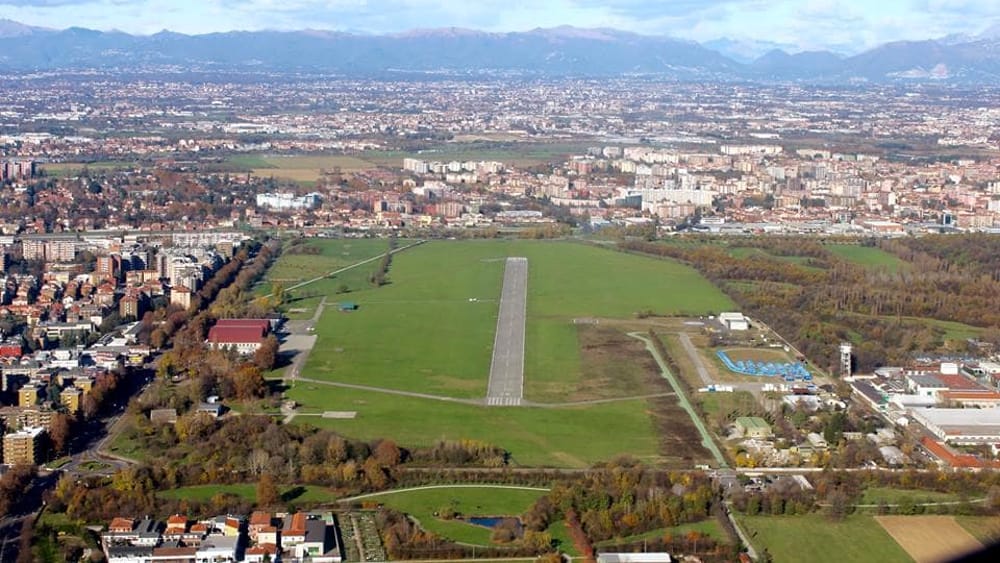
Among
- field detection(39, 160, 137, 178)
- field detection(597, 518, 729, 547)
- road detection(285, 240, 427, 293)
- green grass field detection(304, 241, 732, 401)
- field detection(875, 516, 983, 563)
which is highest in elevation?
field detection(875, 516, 983, 563)

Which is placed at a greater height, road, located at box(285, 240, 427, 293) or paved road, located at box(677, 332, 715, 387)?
paved road, located at box(677, 332, 715, 387)

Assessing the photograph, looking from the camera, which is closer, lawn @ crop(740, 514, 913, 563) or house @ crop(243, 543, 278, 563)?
house @ crop(243, 543, 278, 563)

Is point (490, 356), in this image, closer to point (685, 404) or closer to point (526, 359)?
point (526, 359)

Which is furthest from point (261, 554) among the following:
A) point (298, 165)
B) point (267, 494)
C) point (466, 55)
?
point (466, 55)

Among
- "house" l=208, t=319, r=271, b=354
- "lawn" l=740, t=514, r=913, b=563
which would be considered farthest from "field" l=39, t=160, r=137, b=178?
"lawn" l=740, t=514, r=913, b=563

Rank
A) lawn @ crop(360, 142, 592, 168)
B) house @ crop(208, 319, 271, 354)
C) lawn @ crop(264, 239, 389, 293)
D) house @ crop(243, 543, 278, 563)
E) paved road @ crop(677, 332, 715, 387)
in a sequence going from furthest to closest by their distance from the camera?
lawn @ crop(360, 142, 592, 168)
lawn @ crop(264, 239, 389, 293)
house @ crop(208, 319, 271, 354)
paved road @ crop(677, 332, 715, 387)
house @ crop(243, 543, 278, 563)

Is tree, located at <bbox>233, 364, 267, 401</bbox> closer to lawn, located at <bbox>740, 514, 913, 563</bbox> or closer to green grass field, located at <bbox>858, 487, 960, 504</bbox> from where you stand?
lawn, located at <bbox>740, 514, 913, 563</bbox>

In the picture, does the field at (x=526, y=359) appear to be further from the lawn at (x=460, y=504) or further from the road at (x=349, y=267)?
the lawn at (x=460, y=504)

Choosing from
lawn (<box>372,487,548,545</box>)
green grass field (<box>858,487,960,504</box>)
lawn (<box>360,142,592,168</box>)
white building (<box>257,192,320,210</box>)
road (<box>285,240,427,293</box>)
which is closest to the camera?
lawn (<box>372,487,548,545</box>)
